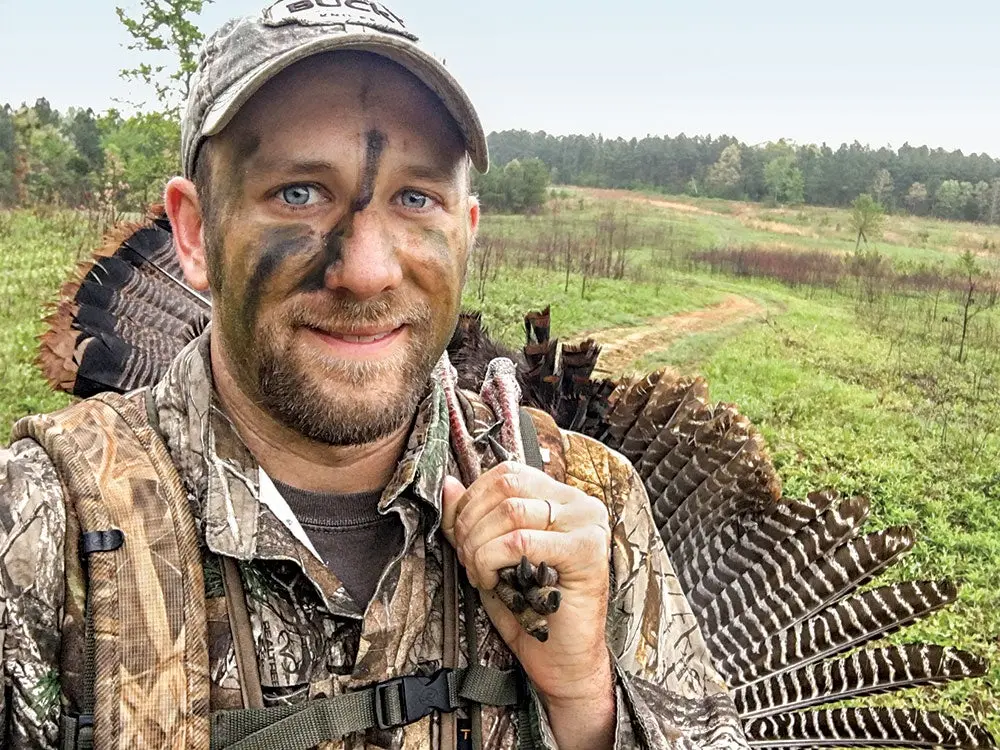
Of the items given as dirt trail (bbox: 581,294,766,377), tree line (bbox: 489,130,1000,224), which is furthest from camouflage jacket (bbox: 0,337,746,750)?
tree line (bbox: 489,130,1000,224)

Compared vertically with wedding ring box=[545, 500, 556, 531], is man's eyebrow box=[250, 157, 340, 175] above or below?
above

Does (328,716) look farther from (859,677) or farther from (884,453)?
(884,453)

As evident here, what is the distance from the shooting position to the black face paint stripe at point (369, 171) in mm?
1701

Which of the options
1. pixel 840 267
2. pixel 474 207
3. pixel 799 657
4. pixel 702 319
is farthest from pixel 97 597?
pixel 840 267

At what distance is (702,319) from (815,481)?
10.5m

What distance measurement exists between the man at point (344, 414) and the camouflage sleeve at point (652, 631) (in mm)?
136

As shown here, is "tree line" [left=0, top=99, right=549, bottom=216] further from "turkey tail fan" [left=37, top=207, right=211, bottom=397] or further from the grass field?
"turkey tail fan" [left=37, top=207, right=211, bottom=397]

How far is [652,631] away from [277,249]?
122 cm

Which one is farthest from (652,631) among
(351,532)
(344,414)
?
(344,414)

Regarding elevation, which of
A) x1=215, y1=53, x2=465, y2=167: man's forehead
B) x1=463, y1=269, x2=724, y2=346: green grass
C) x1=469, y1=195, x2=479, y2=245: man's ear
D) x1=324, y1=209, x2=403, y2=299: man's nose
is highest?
x1=215, y1=53, x2=465, y2=167: man's forehead

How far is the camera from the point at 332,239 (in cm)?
170

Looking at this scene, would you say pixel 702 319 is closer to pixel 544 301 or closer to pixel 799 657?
pixel 544 301

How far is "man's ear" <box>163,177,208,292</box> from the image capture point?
6.05 feet

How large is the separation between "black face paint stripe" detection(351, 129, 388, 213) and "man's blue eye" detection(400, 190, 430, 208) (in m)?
0.08
